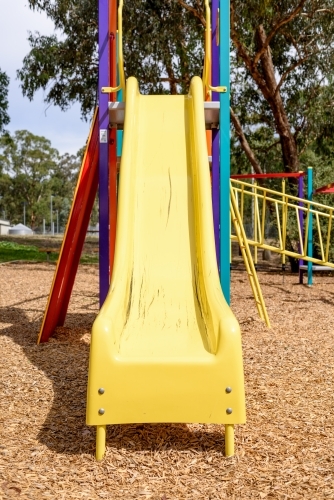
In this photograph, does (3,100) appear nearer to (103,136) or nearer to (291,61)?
(291,61)

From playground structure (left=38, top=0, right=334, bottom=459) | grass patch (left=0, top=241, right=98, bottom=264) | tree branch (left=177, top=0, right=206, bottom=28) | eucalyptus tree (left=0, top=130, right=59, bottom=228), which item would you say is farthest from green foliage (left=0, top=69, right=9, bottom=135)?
eucalyptus tree (left=0, top=130, right=59, bottom=228)

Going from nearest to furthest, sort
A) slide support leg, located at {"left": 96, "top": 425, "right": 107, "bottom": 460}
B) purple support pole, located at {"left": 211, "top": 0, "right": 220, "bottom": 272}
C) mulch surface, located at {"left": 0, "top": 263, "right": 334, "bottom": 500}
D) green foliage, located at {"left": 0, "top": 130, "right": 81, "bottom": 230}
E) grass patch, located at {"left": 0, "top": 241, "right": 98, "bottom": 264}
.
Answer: mulch surface, located at {"left": 0, "top": 263, "right": 334, "bottom": 500}
slide support leg, located at {"left": 96, "top": 425, "right": 107, "bottom": 460}
purple support pole, located at {"left": 211, "top": 0, "right": 220, "bottom": 272}
grass patch, located at {"left": 0, "top": 241, "right": 98, "bottom": 264}
green foliage, located at {"left": 0, "top": 130, "right": 81, "bottom": 230}

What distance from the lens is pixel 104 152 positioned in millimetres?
5094

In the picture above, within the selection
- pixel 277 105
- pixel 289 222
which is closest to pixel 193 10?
pixel 277 105

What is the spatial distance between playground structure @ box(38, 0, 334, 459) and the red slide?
0.04 ft

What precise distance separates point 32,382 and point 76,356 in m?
0.84

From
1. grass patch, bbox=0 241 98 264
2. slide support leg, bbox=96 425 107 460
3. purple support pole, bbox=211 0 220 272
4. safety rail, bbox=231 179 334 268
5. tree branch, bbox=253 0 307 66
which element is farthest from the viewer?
grass patch, bbox=0 241 98 264

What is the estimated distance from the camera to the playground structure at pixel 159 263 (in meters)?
3.05

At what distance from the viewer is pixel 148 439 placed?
3.28 metres

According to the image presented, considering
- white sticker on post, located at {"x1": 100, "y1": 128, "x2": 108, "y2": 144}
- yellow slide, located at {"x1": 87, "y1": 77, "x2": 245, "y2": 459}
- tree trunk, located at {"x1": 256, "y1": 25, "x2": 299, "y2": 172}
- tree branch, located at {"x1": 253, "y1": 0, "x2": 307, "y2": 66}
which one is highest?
tree branch, located at {"x1": 253, "y1": 0, "x2": 307, "y2": 66}

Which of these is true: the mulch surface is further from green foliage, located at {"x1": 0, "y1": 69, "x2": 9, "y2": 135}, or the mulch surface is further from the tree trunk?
green foliage, located at {"x1": 0, "y1": 69, "x2": 9, "y2": 135}

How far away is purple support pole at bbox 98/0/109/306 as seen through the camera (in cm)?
504

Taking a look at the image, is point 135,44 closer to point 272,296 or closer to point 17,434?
point 272,296

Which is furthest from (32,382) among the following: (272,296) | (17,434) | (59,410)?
(272,296)
